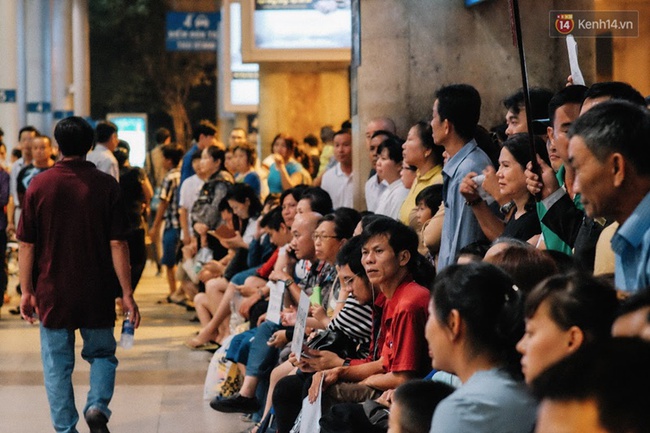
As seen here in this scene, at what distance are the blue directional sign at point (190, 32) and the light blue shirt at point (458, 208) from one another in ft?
98.8

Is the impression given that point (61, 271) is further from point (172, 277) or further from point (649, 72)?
point (172, 277)

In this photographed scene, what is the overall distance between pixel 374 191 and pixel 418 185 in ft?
5.86

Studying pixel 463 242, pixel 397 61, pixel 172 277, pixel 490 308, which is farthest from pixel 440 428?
pixel 172 277

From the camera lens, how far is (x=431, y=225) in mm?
6660

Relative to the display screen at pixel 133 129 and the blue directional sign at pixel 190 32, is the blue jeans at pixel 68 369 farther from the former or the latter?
the blue directional sign at pixel 190 32

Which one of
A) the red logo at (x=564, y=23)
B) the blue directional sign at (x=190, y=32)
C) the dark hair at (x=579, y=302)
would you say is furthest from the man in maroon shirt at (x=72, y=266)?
the blue directional sign at (x=190, y=32)

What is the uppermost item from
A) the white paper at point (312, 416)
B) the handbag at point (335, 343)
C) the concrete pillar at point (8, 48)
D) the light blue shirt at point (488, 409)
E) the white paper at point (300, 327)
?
the concrete pillar at point (8, 48)

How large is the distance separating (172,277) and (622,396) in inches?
546

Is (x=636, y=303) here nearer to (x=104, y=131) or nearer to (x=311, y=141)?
(x=104, y=131)

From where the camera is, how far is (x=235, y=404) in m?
7.76

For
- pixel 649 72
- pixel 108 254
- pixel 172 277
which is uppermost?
pixel 649 72

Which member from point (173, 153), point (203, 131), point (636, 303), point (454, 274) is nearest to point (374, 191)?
point (203, 131)

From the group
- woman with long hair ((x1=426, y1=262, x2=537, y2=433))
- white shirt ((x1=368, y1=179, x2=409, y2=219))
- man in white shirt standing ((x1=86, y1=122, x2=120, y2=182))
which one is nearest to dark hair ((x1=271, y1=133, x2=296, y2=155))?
man in white shirt standing ((x1=86, y1=122, x2=120, y2=182))

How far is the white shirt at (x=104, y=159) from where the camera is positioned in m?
12.2
